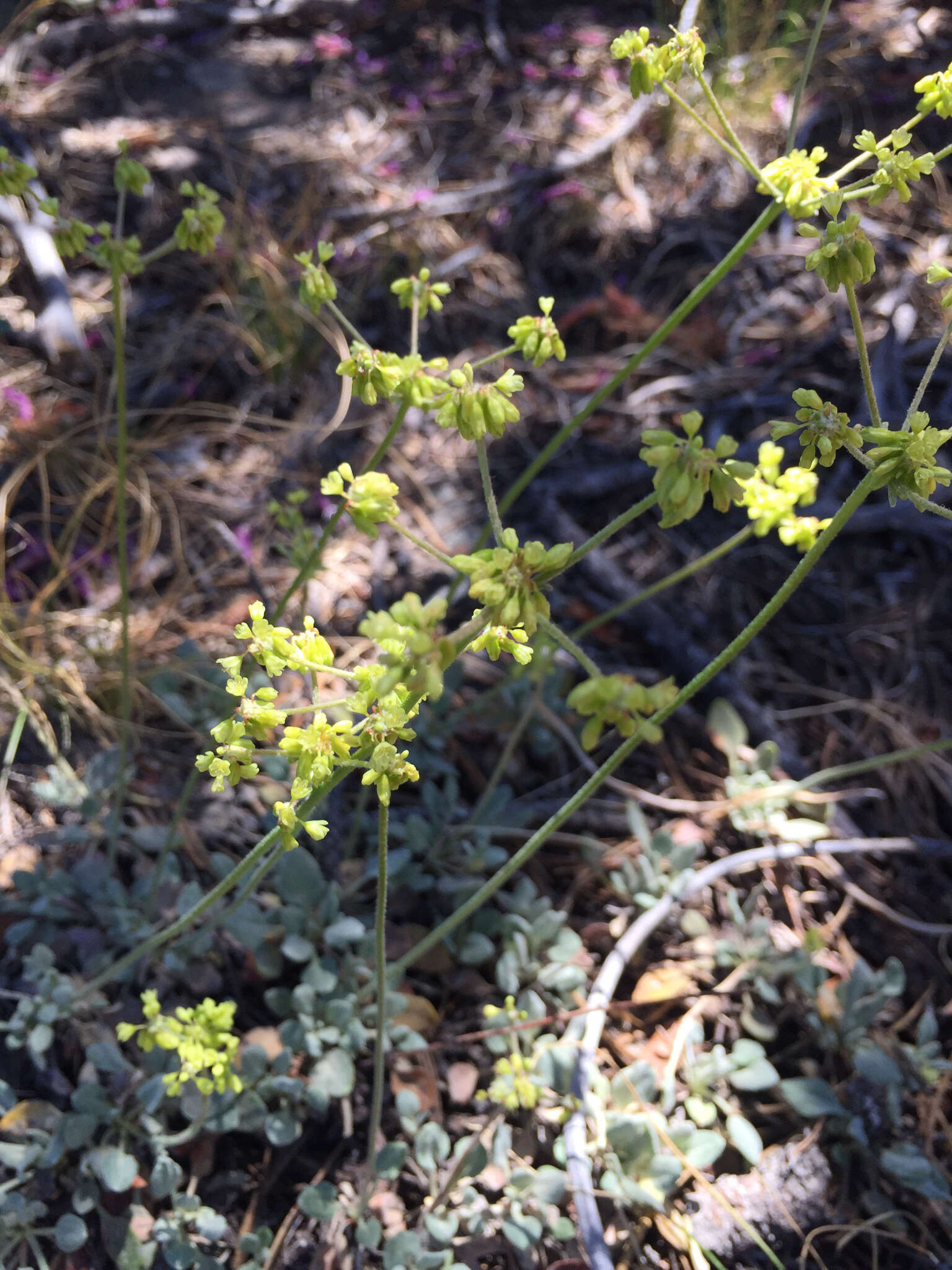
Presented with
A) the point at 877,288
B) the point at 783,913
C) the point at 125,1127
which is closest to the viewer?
the point at 125,1127

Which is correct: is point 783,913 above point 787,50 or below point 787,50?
below

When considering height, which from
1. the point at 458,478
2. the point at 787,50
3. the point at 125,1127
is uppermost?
the point at 787,50

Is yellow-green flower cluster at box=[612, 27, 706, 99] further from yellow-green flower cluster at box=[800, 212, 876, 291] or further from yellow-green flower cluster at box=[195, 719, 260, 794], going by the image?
yellow-green flower cluster at box=[195, 719, 260, 794]

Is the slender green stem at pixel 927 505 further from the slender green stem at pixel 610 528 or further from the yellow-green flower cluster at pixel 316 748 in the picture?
the yellow-green flower cluster at pixel 316 748

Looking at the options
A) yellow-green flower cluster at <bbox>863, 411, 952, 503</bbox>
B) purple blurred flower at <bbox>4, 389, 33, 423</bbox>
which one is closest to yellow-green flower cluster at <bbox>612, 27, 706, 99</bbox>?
yellow-green flower cluster at <bbox>863, 411, 952, 503</bbox>

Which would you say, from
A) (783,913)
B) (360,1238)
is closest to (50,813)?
(360,1238)

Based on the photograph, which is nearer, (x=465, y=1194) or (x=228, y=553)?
(x=465, y=1194)

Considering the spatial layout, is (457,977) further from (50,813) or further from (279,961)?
(50,813)
